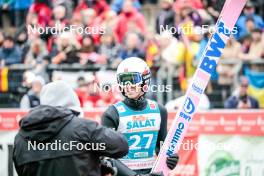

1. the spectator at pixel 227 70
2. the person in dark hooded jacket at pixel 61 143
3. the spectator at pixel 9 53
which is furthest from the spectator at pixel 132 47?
the person in dark hooded jacket at pixel 61 143

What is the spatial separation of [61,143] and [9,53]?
33.7ft

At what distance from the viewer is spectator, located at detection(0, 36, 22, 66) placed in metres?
16.8

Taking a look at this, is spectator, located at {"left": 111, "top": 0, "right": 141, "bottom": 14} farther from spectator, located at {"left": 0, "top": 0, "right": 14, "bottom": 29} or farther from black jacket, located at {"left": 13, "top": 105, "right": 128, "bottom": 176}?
black jacket, located at {"left": 13, "top": 105, "right": 128, "bottom": 176}

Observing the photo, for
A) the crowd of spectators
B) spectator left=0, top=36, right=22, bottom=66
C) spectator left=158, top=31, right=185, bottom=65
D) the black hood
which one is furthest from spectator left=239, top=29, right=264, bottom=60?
the black hood

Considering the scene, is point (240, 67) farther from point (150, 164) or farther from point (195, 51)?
point (150, 164)

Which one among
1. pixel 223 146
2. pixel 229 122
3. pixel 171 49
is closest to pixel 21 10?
pixel 171 49

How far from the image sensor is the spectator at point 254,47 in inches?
613

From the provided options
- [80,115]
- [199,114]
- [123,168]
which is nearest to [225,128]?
[199,114]

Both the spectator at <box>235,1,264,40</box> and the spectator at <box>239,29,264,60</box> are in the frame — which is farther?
the spectator at <box>235,1,264,40</box>

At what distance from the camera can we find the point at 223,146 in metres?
11.8

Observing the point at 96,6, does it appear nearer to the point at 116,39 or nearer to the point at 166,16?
the point at 116,39

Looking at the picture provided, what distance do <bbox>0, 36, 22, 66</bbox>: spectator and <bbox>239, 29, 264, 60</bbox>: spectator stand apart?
4330 mm

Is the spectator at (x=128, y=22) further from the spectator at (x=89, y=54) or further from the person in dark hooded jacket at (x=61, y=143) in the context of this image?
the person in dark hooded jacket at (x=61, y=143)

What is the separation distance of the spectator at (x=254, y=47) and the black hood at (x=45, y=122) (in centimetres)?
897
